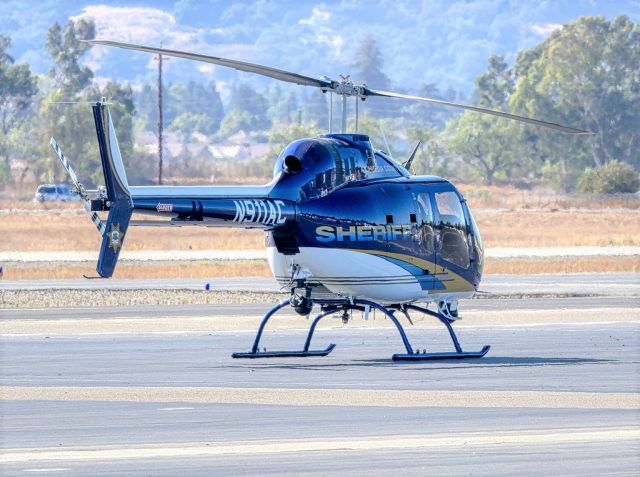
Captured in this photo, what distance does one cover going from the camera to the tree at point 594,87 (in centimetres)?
13888

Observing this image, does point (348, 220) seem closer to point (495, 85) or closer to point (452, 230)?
point (452, 230)

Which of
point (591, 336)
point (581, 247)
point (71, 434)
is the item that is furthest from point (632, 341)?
point (581, 247)

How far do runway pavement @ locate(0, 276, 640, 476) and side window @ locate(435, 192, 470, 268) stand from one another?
1509 mm

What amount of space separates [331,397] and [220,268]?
31980 millimetres

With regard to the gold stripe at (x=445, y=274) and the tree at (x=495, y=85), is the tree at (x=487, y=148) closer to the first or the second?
the tree at (x=495, y=85)

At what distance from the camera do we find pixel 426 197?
20.8m

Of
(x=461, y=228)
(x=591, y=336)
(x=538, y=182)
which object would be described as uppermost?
A: (x=461, y=228)

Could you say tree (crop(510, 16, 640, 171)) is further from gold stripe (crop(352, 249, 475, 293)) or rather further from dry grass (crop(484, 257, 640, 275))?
gold stripe (crop(352, 249, 475, 293))

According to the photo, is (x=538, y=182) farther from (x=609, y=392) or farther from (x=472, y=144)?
(x=609, y=392)

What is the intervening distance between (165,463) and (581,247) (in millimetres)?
51379

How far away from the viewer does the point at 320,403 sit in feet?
53.2

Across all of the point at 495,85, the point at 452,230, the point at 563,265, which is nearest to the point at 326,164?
the point at 452,230

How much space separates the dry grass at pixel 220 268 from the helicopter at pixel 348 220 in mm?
23394

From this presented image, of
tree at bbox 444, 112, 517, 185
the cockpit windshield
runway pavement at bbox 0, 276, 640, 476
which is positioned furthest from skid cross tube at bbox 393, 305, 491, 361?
tree at bbox 444, 112, 517, 185
